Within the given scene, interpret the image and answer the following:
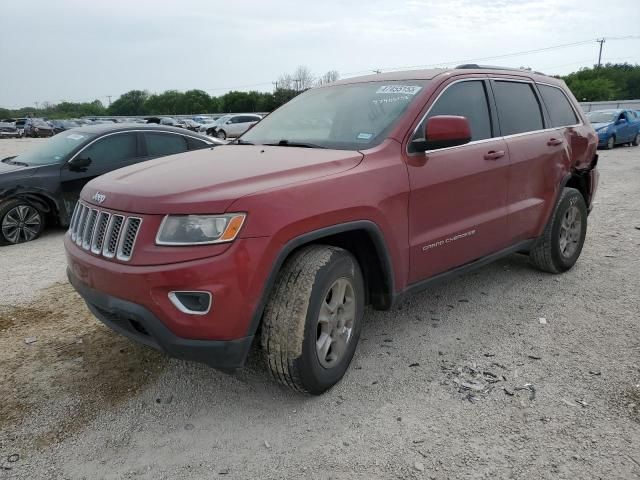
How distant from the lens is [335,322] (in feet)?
10.00

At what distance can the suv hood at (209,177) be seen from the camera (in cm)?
255

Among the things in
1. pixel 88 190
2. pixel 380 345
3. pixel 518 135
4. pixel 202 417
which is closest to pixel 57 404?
pixel 202 417

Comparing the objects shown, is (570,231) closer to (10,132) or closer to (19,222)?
(19,222)

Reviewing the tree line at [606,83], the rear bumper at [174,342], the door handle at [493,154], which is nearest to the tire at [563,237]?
the door handle at [493,154]

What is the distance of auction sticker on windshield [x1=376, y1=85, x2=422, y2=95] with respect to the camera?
142 inches

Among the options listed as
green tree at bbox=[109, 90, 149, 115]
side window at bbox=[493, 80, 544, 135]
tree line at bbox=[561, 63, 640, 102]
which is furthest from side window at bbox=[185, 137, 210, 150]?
green tree at bbox=[109, 90, 149, 115]

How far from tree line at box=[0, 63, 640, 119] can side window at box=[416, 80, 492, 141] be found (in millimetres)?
50222

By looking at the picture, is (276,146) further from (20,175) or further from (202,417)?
(20,175)

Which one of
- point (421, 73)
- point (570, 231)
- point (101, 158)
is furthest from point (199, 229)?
point (101, 158)

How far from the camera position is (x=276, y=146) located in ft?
11.8

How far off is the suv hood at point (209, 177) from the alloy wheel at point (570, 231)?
2.77 meters

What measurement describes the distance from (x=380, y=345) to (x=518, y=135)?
2.08 meters

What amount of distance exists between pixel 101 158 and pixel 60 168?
566 mm

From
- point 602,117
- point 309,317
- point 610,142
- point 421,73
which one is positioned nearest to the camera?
→ point 309,317
